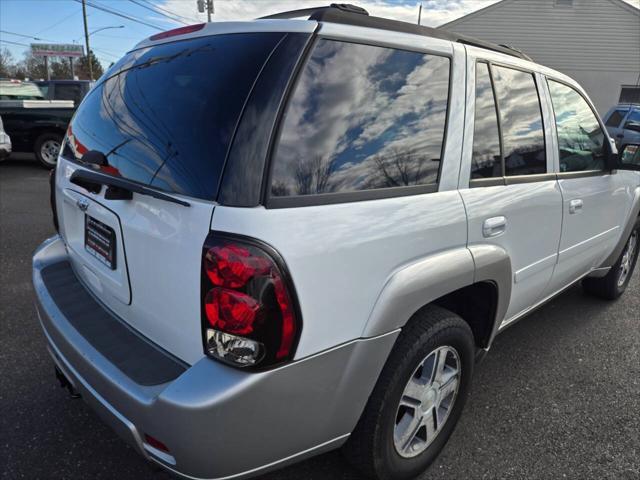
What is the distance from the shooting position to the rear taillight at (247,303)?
1.37 meters

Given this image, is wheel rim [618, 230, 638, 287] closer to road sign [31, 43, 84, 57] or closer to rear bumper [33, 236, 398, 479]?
rear bumper [33, 236, 398, 479]

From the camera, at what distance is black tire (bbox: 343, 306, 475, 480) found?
1770 mm

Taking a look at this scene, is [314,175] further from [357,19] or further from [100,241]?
[100,241]

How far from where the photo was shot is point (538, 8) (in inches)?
852

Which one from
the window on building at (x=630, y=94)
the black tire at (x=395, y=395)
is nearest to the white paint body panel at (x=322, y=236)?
the black tire at (x=395, y=395)

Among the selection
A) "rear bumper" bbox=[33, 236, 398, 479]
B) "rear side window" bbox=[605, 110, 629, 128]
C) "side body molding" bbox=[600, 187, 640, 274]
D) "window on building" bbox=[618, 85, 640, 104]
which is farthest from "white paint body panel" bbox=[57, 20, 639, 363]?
"window on building" bbox=[618, 85, 640, 104]

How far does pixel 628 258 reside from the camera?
427 centimetres

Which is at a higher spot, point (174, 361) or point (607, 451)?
point (174, 361)

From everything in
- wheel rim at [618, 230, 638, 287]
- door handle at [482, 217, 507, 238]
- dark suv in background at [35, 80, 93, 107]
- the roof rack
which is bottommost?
wheel rim at [618, 230, 638, 287]

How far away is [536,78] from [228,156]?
1.94 metres

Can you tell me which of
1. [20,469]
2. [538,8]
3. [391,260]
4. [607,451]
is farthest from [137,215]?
[538,8]

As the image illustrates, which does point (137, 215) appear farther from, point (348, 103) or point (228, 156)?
point (348, 103)

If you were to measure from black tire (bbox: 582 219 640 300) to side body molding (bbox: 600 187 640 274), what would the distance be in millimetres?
193

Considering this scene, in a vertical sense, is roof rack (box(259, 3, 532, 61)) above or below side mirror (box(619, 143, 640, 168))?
above
